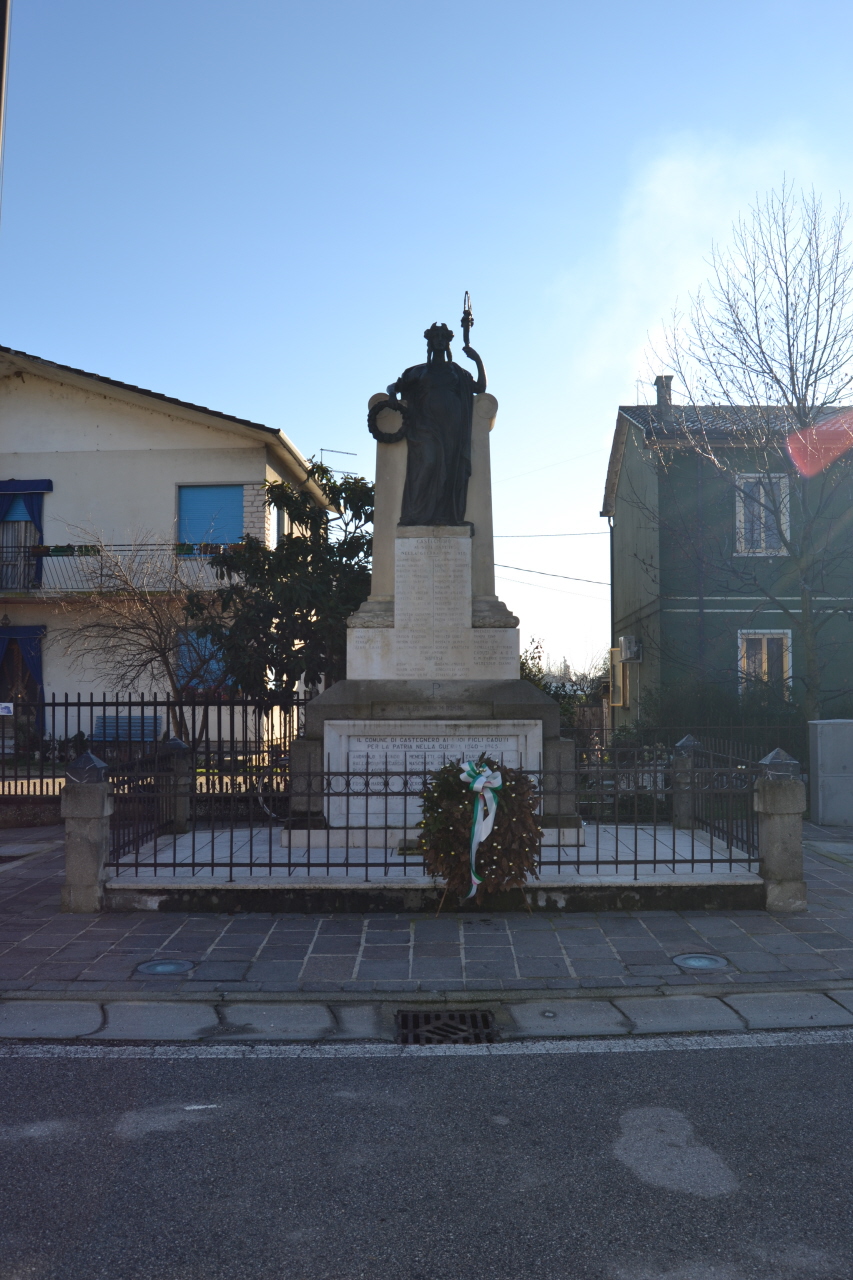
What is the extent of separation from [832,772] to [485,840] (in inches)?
299

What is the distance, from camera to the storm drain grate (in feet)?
16.7

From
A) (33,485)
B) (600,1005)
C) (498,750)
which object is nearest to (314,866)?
(498,750)

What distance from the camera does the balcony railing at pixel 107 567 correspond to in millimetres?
19531

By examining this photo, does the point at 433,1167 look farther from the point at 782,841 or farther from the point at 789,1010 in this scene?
the point at 782,841

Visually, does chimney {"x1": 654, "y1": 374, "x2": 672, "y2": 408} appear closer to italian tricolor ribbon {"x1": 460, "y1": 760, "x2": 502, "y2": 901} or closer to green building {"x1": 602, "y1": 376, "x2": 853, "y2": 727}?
green building {"x1": 602, "y1": 376, "x2": 853, "y2": 727}

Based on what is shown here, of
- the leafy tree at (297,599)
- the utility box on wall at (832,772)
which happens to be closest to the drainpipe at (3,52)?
the leafy tree at (297,599)

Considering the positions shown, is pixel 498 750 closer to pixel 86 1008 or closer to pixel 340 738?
pixel 340 738

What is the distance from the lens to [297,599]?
13.9 meters

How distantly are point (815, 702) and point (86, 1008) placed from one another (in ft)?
39.7

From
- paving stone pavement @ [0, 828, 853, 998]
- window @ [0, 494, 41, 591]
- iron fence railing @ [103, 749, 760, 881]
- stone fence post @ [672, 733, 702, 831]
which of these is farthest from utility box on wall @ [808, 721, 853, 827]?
window @ [0, 494, 41, 591]

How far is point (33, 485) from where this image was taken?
74.1 ft

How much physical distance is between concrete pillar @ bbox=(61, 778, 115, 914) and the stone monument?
2031 mm

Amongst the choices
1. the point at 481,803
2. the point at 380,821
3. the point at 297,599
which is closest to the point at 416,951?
the point at 481,803

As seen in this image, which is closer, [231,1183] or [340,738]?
[231,1183]
